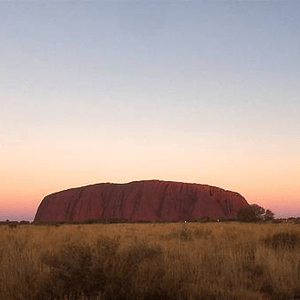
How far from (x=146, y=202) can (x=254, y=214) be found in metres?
28.6

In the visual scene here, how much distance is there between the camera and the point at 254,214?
6431 cm

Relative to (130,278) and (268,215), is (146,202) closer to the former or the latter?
(268,215)

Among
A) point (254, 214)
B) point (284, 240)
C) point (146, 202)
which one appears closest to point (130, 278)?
point (284, 240)

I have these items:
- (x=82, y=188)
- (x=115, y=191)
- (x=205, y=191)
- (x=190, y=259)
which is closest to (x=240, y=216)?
(x=205, y=191)

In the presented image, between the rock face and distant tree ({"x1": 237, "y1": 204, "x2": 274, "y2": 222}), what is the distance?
52.0 feet

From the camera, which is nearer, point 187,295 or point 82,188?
point 187,295

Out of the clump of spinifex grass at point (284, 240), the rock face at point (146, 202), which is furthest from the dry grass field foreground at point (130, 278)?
the rock face at point (146, 202)

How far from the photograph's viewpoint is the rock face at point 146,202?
8538 cm

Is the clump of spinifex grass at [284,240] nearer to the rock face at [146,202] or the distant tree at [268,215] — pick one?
the distant tree at [268,215]

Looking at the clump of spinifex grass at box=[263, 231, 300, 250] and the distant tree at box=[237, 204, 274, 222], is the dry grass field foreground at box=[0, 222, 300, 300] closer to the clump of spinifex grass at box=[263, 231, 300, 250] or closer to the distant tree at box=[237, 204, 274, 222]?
the clump of spinifex grass at box=[263, 231, 300, 250]

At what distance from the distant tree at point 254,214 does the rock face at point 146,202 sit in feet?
52.0

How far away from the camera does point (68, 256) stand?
6773 millimetres

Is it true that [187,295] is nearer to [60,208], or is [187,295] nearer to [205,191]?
[205,191]

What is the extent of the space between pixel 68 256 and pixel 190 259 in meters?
3.59
